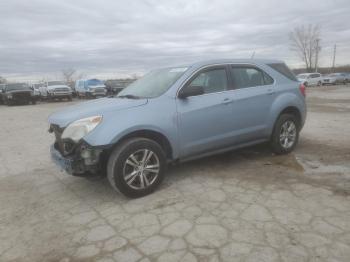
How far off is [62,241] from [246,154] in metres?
3.68

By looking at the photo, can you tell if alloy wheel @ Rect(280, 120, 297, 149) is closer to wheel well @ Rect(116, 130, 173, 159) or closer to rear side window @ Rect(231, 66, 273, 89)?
rear side window @ Rect(231, 66, 273, 89)

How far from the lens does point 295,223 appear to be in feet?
10.7

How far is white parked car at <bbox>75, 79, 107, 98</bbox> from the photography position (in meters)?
28.7

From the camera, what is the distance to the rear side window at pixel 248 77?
5.15 metres

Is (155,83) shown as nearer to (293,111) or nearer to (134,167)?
(134,167)

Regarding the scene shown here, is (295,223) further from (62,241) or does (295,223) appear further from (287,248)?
(62,241)

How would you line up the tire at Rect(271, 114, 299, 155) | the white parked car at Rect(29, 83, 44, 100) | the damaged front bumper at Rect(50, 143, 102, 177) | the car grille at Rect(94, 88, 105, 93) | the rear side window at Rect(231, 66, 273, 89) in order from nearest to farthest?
the damaged front bumper at Rect(50, 143, 102, 177) < the rear side window at Rect(231, 66, 273, 89) < the tire at Rect(271, 114, 299, 155) < the white parked car at Rect(29, 83, 44, 100) < the car grille at Rect(94, 88, 105, 93)

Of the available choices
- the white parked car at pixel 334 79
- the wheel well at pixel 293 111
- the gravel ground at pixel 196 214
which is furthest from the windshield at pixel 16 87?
the white parked car at pixel 334 79

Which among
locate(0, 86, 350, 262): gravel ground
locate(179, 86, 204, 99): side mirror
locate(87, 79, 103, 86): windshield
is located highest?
locate(179, 86, 204, 99): side mirror

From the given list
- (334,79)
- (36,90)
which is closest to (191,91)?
(36,90)

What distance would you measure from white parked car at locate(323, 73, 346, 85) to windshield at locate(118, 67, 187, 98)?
3950cm

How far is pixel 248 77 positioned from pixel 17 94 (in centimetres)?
2334

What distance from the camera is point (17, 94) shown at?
24.6 m

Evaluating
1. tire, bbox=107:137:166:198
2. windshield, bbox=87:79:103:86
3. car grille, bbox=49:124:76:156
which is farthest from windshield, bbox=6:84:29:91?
tire, bbox=107:137:166:198
